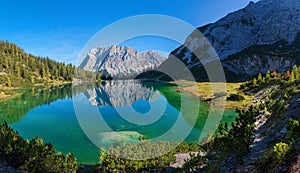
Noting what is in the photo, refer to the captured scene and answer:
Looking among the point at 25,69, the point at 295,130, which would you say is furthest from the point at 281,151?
the point at 25,69

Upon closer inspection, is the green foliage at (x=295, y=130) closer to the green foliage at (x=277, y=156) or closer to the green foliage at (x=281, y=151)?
the green foliage at (x=277, y=156)

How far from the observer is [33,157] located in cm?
2091

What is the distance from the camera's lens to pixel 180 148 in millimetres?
27094

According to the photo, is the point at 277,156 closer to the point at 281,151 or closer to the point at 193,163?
the point at 281,151

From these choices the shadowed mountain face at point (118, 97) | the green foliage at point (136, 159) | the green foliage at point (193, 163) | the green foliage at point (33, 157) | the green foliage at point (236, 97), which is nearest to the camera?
the green foliage at point (193, 163)

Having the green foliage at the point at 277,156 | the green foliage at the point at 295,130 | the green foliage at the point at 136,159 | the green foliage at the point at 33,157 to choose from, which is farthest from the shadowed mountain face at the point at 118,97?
the green foliage at the point at 277,156

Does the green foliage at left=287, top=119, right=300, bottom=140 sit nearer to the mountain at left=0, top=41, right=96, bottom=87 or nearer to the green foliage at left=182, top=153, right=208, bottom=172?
the green foliage at left=182, top=153, right=208, bottom=172

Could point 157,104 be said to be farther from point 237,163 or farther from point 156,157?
point 237,163

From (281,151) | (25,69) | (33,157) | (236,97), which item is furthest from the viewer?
(25,69)

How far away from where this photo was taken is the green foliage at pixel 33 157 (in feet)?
68.0

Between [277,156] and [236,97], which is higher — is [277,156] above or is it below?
above

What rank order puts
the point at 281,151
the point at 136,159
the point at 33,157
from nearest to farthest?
1. the point at 281,151
2. the point at 33,157
3. the point at 136,159

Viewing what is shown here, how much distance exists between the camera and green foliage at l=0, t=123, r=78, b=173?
2073cm

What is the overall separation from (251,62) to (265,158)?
16675cm
